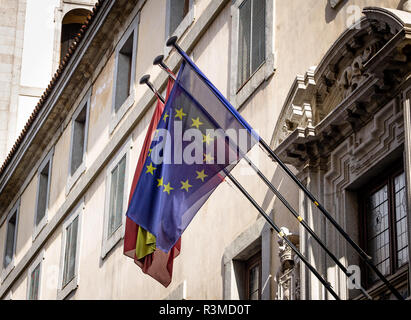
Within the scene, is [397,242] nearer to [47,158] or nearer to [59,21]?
[47,158]

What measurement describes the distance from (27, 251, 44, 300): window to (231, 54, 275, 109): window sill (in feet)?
38.4

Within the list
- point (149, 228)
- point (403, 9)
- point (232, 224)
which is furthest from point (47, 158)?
point (403, 9)

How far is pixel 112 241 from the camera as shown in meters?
21.8

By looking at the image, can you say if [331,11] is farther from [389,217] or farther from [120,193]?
[120,193]

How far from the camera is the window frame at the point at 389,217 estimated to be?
11945 millimetres

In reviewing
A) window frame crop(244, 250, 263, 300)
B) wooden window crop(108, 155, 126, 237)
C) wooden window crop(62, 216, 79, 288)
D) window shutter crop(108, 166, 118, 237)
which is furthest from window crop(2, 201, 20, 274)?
window frame crop(244, 250, 263, 300)

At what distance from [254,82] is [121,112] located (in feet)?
24.3

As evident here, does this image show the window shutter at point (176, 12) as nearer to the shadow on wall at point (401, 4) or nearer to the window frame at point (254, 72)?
the window frame at point (254, 72)

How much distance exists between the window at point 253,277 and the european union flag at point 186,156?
8.81 feet

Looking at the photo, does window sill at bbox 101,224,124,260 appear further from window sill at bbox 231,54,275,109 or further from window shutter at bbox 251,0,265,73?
window shutter at bbox 251,0,265,73

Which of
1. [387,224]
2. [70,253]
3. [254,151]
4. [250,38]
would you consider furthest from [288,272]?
[70,253]

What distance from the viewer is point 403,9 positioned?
12.0 metres

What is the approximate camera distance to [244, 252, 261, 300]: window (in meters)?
15.5

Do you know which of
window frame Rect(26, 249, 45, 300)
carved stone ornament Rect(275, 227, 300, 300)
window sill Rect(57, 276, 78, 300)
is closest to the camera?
carved stone ornament Rect(275, 227, 300, 300)
